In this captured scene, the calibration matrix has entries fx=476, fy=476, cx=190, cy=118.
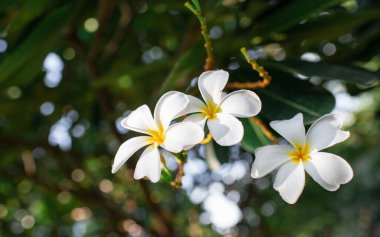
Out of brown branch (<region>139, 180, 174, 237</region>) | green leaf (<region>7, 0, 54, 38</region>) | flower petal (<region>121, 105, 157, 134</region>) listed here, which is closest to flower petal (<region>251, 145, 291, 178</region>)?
flower petal (<region>121, 105, 157, 134</region>)

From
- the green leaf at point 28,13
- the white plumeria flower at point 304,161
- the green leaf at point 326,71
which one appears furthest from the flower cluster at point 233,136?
the green leaf at point 28,13

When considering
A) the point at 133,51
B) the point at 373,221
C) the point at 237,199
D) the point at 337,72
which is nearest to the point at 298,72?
the point at 337,72

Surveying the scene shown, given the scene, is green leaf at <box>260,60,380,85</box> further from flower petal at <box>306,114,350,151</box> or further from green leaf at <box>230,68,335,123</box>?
flower petal at <box>306,114,350,151</box>

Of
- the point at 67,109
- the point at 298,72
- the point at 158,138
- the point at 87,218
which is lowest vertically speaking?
the point at 87,218

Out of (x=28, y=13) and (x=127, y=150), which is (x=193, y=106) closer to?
(x=127, y=150)

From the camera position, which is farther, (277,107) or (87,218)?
(87,218)

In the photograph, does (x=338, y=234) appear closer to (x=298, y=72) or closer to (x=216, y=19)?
(x=216, y=19)

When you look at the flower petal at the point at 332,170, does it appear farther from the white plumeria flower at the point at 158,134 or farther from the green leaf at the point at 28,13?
the green leaf at the point at 28,13
